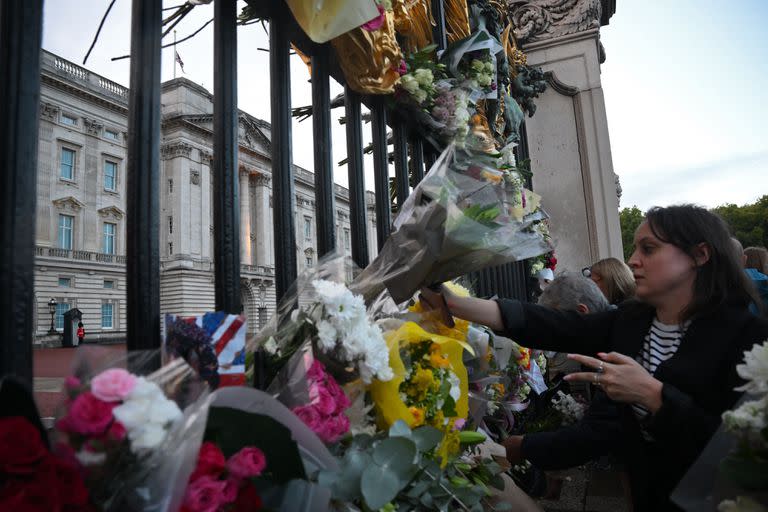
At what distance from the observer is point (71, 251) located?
25516mm

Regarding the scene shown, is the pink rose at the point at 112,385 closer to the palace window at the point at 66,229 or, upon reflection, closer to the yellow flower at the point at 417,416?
the yellow flower at the point at 417,416

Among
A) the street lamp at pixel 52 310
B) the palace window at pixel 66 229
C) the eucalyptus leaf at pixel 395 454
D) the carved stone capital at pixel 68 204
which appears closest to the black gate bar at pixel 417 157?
the eucalyptus leaf at pixel 395 454

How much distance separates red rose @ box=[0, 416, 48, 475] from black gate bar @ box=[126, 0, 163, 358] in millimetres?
427

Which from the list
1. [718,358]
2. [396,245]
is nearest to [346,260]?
[396,245]

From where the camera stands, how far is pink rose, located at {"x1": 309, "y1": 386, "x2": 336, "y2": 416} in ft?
2.93

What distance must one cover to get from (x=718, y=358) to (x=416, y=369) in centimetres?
105

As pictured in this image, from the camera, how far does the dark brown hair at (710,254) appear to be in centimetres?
173

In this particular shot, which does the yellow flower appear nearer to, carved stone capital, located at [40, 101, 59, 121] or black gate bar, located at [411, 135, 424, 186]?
black gate bar, located at [411, 135, 424, 186]

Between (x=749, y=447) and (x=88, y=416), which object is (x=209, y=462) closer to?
(x=88, y=416)

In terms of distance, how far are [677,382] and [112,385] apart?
64.4 inches

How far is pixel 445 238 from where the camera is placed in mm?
1218

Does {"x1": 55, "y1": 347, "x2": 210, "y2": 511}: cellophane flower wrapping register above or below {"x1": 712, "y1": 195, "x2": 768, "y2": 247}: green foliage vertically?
below

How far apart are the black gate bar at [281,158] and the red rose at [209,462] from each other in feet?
2.31

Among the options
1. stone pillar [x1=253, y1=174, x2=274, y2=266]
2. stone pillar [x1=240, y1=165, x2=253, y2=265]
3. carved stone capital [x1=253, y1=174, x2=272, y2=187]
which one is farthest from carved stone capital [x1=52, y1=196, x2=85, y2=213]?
stone pillar [x1=253, y1=174, x2=274, y2=266]
